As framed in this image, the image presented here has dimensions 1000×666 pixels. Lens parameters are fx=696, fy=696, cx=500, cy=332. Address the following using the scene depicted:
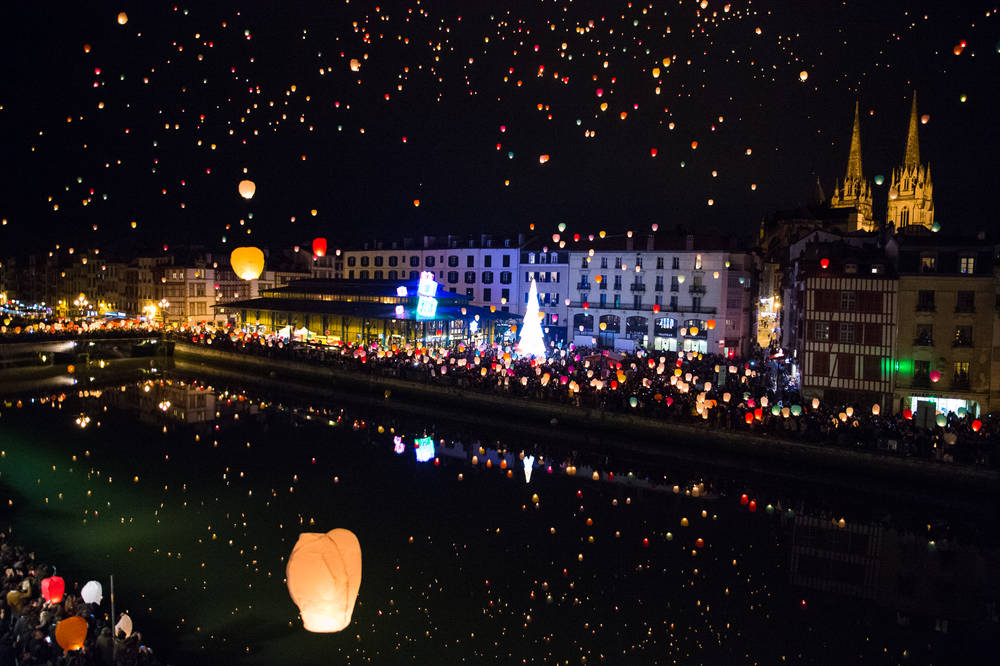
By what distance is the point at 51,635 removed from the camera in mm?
9297

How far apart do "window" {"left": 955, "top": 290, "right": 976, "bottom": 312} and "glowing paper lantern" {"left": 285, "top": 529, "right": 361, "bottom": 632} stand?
67.2 feet

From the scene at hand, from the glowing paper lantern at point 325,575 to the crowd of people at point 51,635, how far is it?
254cm

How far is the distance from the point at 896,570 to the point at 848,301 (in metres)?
11.0

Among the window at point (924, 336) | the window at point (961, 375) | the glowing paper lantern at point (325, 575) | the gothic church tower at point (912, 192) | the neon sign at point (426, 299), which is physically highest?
the gothic church tower at point (912, 192)

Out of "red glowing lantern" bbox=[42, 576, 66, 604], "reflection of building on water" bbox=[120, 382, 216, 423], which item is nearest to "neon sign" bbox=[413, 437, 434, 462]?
"reflection of building on water" bbox=[120, 382, 216, 423]

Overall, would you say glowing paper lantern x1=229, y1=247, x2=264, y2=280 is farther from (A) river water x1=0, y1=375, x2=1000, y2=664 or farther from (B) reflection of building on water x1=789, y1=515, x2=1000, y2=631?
(B) reflection of building on water x1=789, y1=515, x2=1000, y2=631

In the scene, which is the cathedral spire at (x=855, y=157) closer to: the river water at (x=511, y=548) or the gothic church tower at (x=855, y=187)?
the gothic church tower at (x=855, y=187)

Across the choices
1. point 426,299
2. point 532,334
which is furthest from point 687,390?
point 426,299

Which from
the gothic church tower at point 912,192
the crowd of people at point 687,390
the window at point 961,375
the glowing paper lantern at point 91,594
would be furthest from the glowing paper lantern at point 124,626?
the gothic church tower at point 912,192

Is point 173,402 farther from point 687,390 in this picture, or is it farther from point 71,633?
point 71,633

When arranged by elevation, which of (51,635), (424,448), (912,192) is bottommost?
(424,448)

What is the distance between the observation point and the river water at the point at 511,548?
36.3ft

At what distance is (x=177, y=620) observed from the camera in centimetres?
1128

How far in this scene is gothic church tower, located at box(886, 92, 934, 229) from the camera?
210 ft
